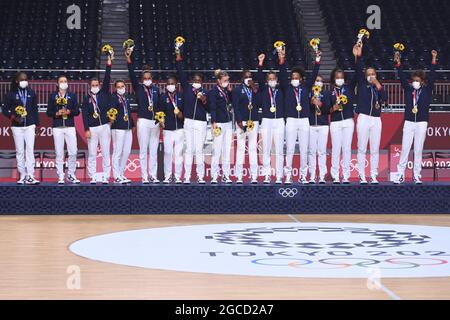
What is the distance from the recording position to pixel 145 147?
14242 mm

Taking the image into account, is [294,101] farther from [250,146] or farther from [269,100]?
[250,146]

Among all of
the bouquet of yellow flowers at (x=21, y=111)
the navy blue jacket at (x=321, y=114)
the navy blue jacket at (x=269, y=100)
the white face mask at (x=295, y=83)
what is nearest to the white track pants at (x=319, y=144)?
the navy blue jacket at (x=321, y=114)

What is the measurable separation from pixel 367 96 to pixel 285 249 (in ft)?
16.0

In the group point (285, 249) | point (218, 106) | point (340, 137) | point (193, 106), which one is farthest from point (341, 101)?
point (285, 249)

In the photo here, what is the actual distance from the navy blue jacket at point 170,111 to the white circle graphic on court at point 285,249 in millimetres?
2375

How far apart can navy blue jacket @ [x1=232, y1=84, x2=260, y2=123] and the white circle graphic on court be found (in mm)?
2110

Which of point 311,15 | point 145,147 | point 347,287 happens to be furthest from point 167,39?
point 347,287

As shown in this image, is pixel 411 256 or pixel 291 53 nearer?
pixel 411 256

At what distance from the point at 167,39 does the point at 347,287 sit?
18052mm

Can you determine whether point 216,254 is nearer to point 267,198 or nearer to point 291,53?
point 267,198

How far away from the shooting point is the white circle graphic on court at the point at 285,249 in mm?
8375

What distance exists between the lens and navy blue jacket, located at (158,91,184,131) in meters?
14.2

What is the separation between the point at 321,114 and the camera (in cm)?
1411
